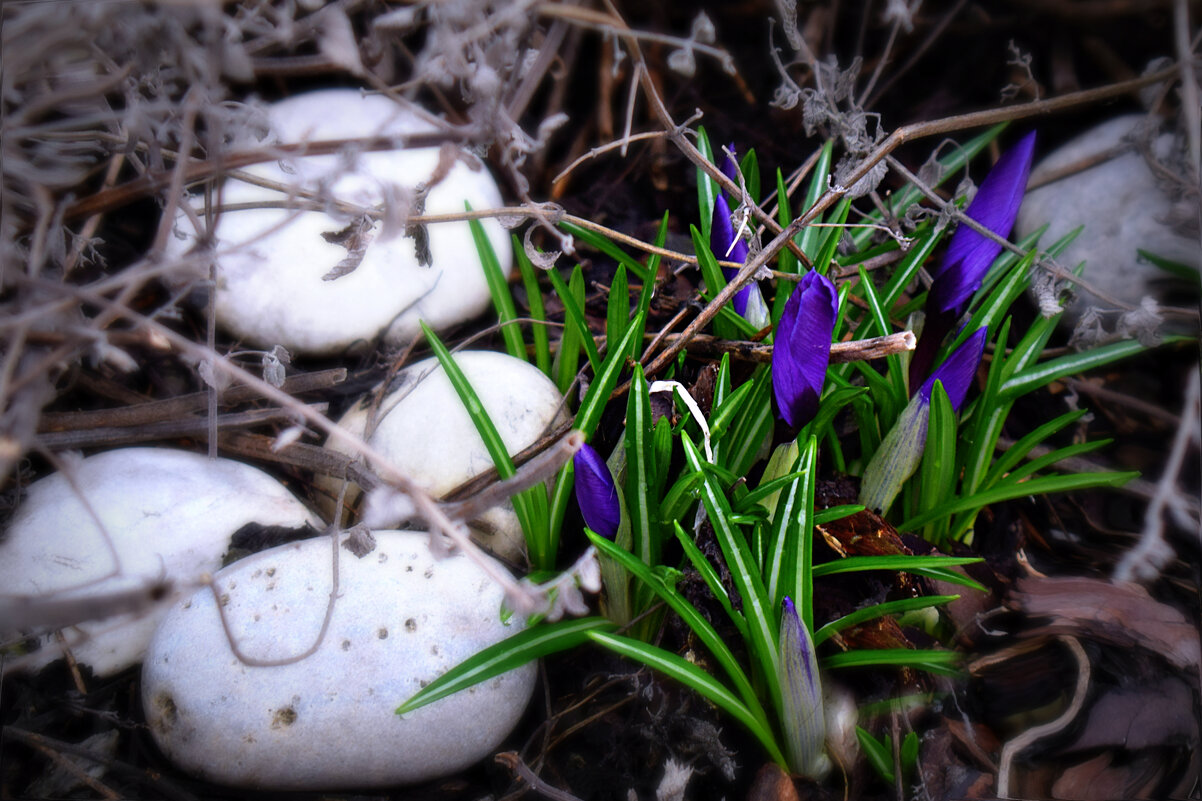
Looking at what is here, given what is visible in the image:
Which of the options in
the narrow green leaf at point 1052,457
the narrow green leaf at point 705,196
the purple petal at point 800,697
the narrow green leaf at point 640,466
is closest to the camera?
the purple petal at point 800,697

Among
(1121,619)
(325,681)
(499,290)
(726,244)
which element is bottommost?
(325,681)

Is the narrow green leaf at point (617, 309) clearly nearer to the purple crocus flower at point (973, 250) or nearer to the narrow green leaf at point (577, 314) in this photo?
the narrow green leaf at point (577, 314)

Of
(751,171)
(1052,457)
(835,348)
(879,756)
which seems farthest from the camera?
(751,171)

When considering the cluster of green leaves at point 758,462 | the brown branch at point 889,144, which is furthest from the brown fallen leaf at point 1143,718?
the brown branch at point 889,144

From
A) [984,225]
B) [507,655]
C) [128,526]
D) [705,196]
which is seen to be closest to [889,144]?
[984,225]

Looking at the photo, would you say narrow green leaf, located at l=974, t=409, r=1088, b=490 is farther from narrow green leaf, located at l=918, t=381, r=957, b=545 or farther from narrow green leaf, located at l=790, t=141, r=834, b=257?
narrow green leaf, located at l=790, t=141, r=834, b=257

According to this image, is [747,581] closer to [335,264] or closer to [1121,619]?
[1121,619]
